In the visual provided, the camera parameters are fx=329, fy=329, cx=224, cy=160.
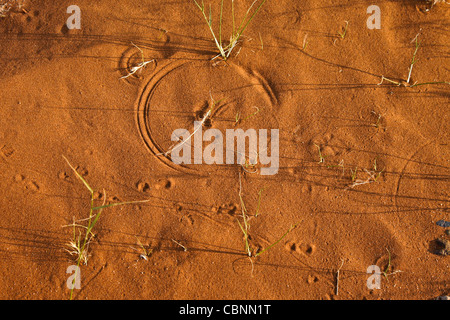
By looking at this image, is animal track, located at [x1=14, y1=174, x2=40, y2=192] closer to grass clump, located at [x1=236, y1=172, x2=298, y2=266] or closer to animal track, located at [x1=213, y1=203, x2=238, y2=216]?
animal track, located at [x1=213, y1=203, x2=238, y2=216]

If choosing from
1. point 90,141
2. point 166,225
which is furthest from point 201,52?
point 166,225

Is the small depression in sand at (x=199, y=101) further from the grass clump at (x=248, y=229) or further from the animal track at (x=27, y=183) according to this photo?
the animal track at (x=27, y=183)

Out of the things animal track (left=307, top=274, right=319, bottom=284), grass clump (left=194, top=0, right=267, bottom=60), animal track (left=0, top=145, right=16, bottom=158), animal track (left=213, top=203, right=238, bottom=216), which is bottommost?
animal track (left=307, top=274, right=319, bottom=284)

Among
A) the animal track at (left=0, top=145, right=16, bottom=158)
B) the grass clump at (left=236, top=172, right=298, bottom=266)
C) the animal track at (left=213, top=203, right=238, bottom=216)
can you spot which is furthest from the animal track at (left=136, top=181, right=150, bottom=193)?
the animal track at (left=0, top=145, right=16, bottom=158)
